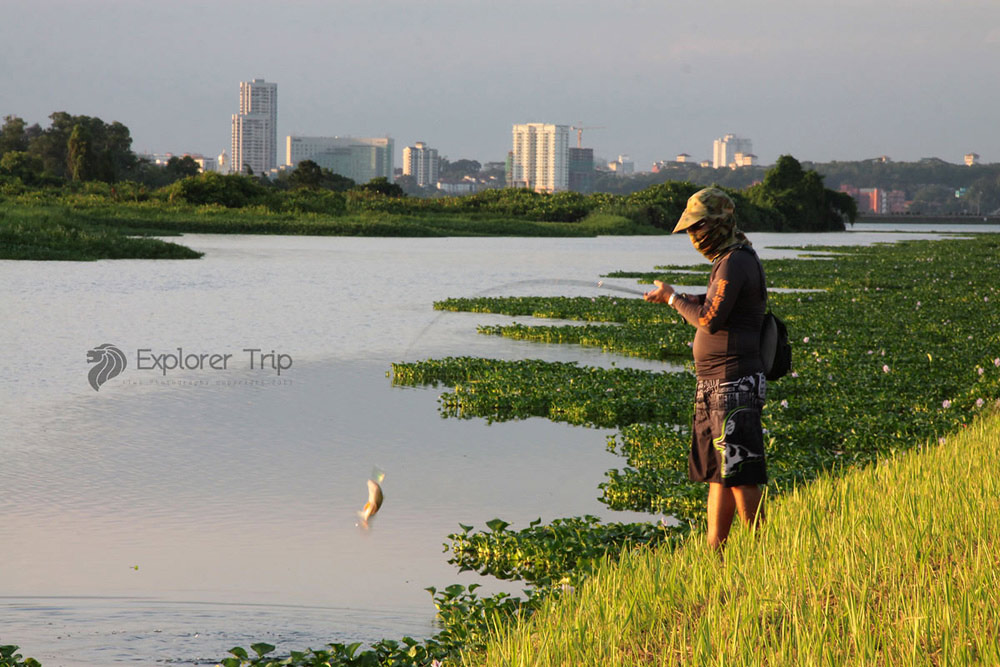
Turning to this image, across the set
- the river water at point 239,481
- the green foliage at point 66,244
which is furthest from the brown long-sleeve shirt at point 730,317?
the green foliage at point 66,244

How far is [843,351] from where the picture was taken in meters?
A: 15.8

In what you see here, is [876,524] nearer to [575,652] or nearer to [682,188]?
[575,652]

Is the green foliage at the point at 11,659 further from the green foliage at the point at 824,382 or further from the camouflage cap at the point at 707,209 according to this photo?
the green foliage at the point at 824,382

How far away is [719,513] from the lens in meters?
6.27

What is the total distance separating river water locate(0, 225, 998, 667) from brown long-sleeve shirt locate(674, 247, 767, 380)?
1642 mm

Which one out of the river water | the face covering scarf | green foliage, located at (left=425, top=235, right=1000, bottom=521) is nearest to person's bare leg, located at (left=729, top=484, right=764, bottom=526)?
the face covering scarf

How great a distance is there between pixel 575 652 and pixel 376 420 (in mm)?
7280

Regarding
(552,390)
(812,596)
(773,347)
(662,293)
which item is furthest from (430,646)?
(552,390)

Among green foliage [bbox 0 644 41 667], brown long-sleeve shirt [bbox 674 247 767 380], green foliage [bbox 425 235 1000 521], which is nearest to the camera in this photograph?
green foliage [bbox 0 644 41 667]

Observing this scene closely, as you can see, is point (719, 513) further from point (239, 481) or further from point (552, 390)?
point (552, 390)

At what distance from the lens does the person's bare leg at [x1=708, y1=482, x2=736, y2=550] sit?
626 centimetres


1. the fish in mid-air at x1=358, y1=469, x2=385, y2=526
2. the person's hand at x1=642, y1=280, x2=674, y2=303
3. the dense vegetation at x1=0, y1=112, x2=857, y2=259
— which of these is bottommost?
the fish in mid-air at x1=358, y1=469, x2=385, y2=526

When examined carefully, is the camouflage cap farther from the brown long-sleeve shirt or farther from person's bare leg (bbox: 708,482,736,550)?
person's bare leg (bbox: 708,482,736,550)

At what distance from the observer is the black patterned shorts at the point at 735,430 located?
19.9ft
